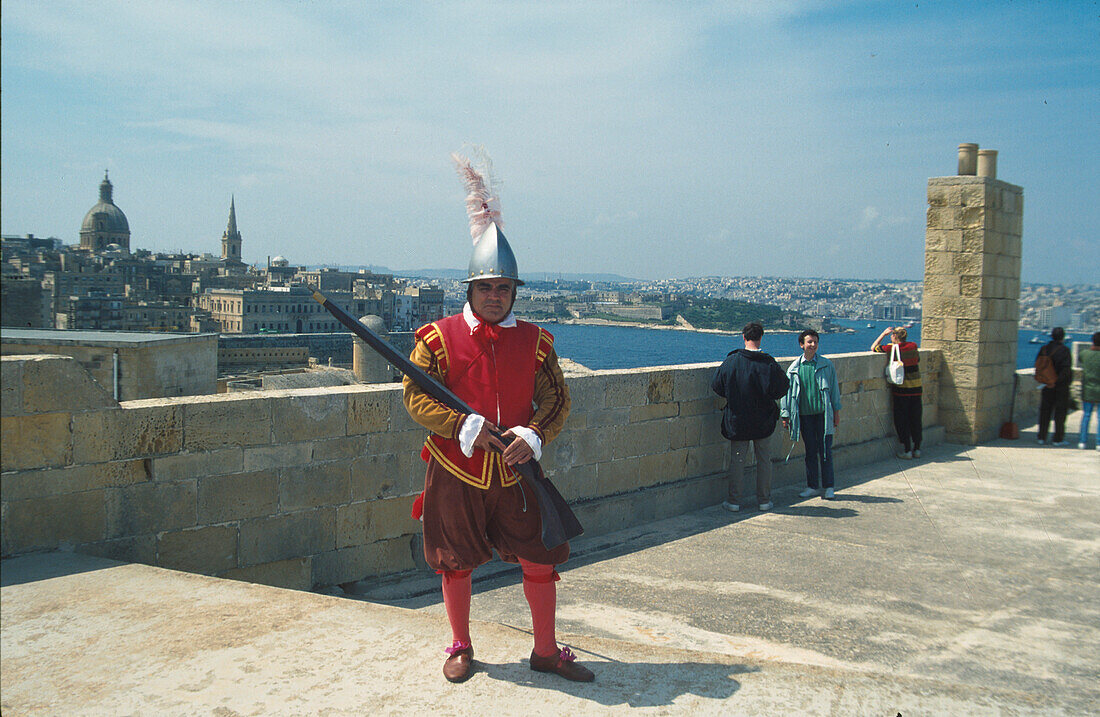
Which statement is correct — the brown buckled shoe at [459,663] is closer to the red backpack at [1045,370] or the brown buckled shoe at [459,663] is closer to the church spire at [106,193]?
the red backpack at [1045,370]

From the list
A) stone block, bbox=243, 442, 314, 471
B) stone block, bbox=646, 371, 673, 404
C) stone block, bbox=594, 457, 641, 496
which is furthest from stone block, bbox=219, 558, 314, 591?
stone block, bbox=646, 371, 673, 404

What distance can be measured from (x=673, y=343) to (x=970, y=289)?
11.6m

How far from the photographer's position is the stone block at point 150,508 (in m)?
3.86

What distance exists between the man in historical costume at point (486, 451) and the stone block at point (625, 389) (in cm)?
271

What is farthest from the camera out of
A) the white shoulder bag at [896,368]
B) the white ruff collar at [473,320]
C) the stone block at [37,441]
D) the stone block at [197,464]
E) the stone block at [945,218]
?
the stone block at [945,218]

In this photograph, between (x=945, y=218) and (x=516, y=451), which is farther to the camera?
(x=945, y=218)

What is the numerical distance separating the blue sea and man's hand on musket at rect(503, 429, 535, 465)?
6469 mm

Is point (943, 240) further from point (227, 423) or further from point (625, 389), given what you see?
point (227, 423)

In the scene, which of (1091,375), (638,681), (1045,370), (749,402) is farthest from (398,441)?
(1045,370)

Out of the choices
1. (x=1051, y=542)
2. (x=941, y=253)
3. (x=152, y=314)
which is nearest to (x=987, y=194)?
(x=941, y=253)

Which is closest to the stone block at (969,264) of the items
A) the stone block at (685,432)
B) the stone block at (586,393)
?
the stone block at (685,432)

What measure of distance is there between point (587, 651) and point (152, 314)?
154 ft

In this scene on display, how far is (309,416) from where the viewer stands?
4430mm

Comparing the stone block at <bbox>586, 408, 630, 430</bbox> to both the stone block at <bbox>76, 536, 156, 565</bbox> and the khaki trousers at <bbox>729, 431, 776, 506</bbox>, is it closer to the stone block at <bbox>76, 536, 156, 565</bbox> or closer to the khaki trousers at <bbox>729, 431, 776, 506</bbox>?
the khaki trousers at <bbox>729, 431, 776, 506</bbox>
